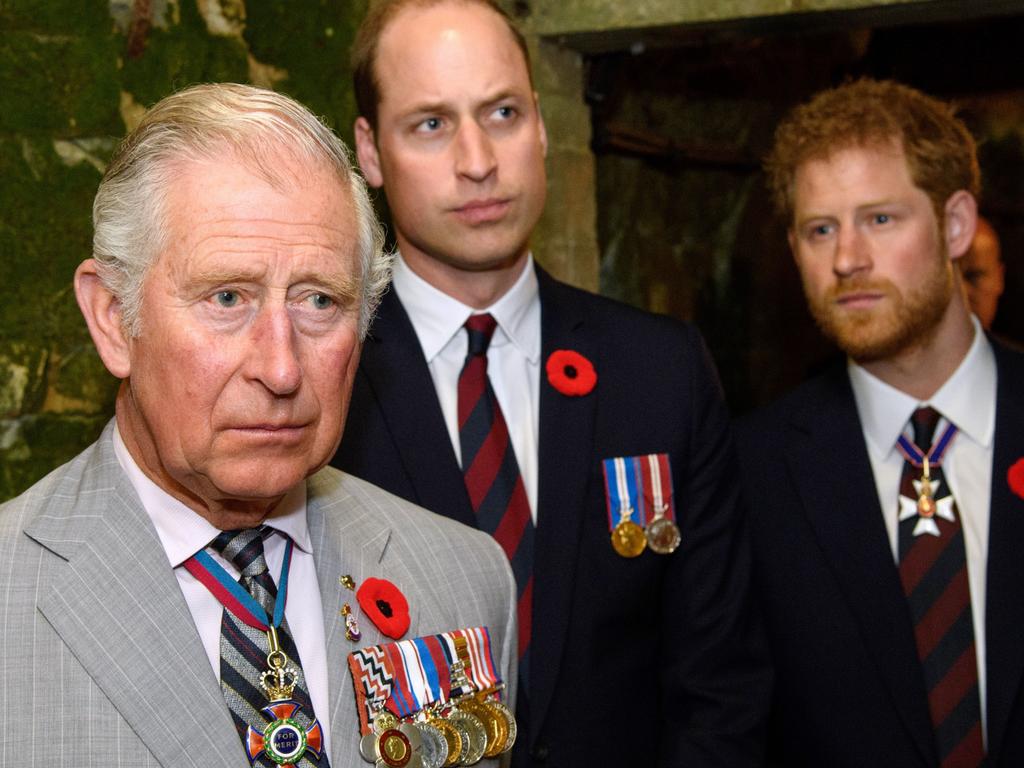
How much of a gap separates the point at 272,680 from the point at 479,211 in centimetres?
105

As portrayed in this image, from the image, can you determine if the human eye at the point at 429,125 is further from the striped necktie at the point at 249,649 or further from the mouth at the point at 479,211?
the striped necktie at the point at 249,649

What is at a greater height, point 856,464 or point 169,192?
point 169,192

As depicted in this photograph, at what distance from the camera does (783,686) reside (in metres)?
2.65

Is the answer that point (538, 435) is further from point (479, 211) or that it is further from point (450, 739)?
point (450, 739)

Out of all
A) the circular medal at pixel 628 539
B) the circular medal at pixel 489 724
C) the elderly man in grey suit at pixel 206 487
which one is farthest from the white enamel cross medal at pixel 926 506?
the elderly man in grey suit at pixel 206 487

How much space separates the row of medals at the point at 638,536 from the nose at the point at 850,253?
0.71 meters

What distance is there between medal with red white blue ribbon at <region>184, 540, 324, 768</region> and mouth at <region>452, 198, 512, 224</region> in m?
0.93

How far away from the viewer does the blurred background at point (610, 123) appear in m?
2.34

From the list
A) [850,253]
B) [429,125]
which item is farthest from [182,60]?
[850,253]

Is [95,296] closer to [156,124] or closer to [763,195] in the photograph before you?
[156,124]

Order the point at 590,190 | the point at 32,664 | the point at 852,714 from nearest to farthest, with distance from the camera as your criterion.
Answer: the point at 32,664 → the point at 852,714 → the point at 590,190

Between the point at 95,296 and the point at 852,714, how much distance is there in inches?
68.6

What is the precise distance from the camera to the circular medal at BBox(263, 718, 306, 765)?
151cm

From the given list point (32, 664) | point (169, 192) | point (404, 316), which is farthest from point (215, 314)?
point (404, 316)
